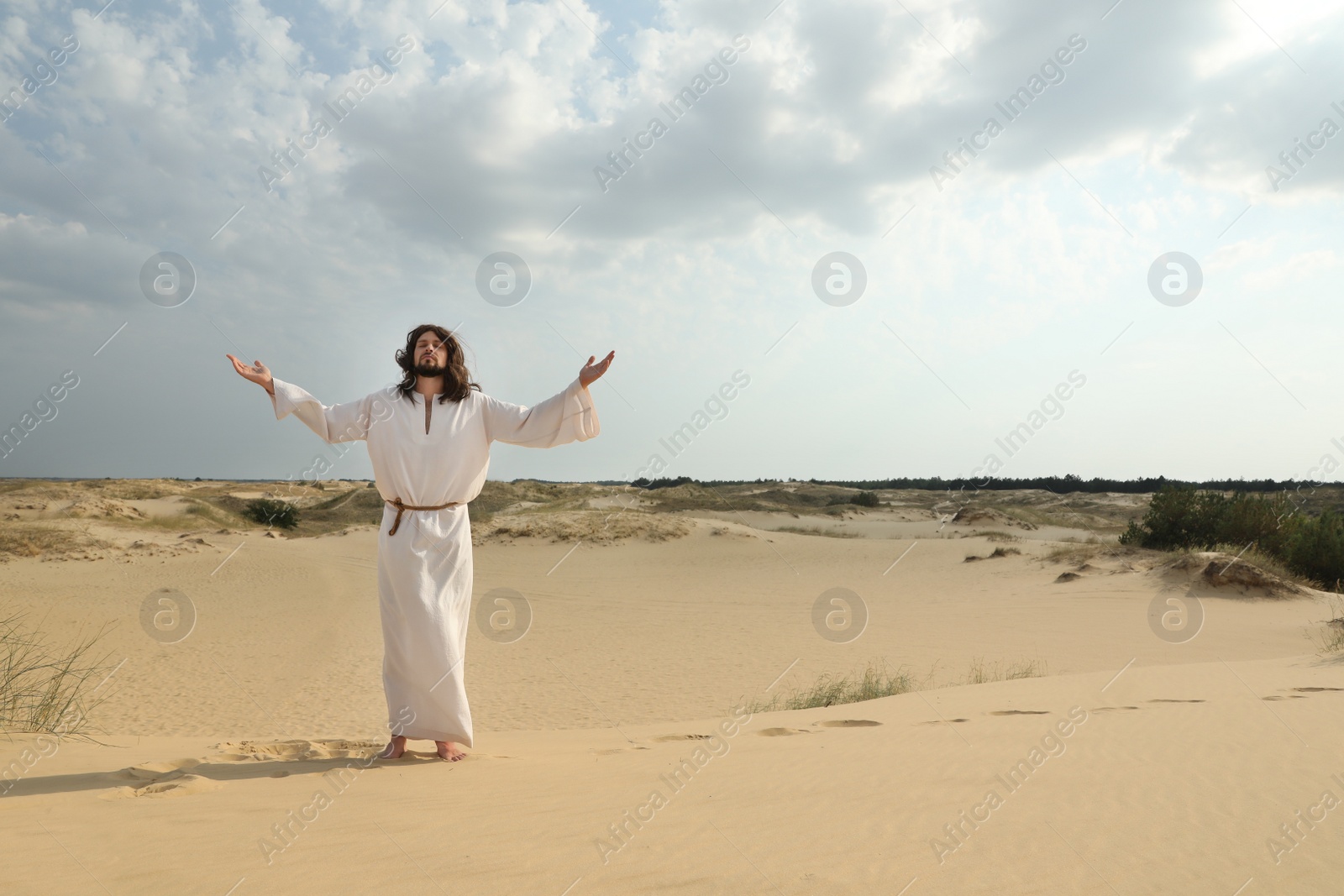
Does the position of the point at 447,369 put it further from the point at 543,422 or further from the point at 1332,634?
the point at 1332,634

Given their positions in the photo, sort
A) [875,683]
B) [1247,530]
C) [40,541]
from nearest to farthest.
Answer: [875,683] < [1247,530] < [40,541]

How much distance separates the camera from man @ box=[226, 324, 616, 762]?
4.70 metres

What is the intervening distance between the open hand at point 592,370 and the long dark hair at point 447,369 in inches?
29.2

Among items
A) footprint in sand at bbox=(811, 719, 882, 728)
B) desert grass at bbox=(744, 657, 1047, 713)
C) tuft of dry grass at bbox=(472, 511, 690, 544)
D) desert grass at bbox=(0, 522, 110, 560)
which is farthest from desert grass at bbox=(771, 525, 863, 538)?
footprint in sand at bbox=(811, 719, 882, 728)

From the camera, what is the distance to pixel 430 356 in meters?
5.07

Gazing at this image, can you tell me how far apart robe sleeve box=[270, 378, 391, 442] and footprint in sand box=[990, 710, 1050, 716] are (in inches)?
198

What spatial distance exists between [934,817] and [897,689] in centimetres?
547

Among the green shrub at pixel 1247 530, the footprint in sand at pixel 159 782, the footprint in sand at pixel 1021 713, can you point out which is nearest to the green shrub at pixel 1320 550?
the green shrub at pixel 1247 530

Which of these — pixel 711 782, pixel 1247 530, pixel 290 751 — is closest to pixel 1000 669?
pixel 711 782

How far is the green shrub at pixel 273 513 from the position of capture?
33.5m

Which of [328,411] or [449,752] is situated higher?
[328,411]

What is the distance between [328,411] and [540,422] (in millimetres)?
1312

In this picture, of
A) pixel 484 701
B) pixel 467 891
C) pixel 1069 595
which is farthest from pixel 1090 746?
pixel 1069 595

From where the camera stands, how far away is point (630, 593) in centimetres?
2070
